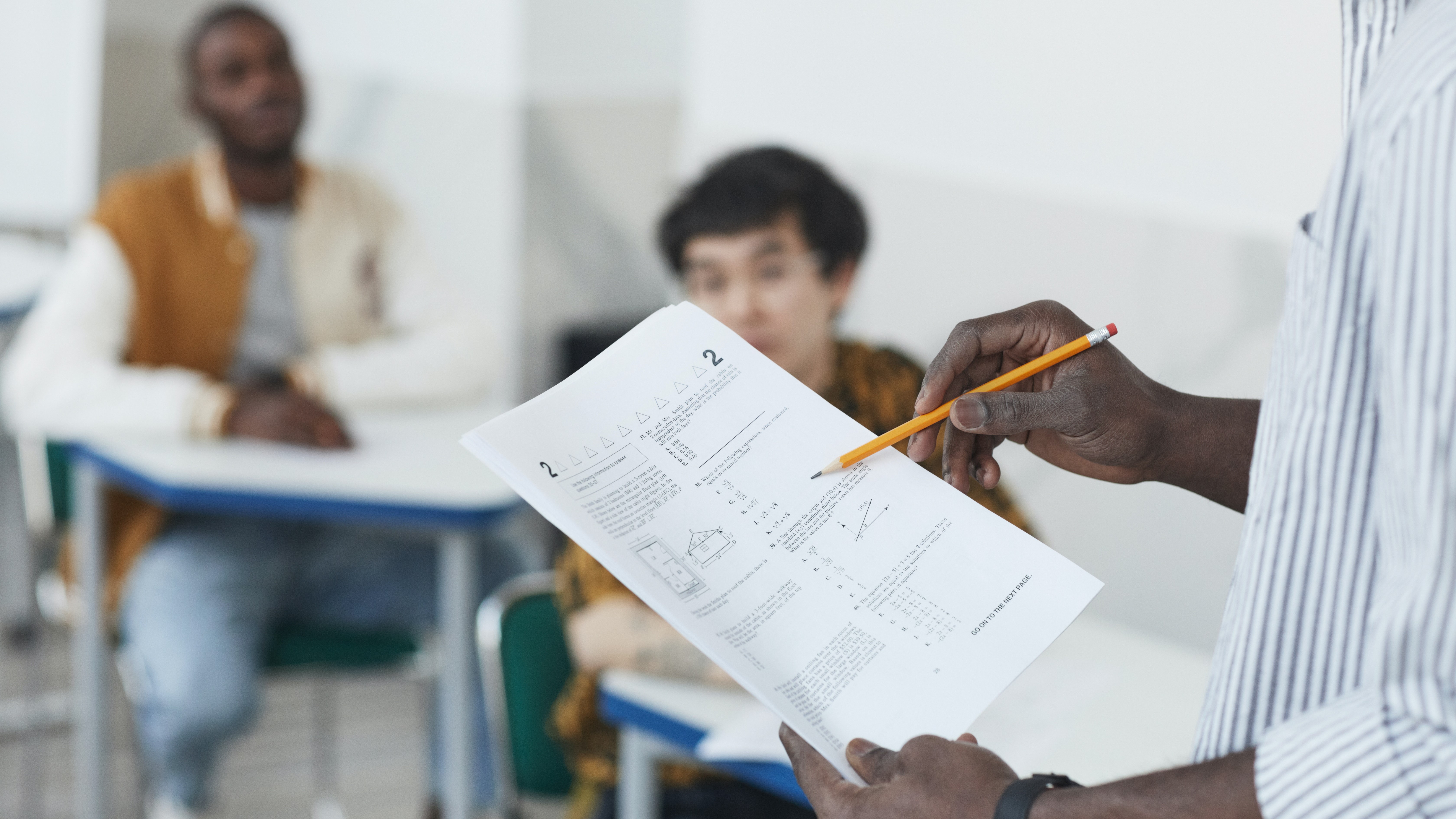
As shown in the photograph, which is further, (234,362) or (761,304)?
(234,362)

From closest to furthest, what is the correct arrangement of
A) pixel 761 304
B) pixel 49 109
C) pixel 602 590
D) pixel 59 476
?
pixel 602 590 → pixel 761 304 → pixel 59 476 → pixel 49 109

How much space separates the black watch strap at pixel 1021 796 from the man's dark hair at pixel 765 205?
1.22 metres

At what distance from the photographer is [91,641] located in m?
2.25

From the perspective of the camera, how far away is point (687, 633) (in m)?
0.67

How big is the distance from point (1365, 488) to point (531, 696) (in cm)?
123

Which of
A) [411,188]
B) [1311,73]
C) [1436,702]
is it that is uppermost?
[1311,73]

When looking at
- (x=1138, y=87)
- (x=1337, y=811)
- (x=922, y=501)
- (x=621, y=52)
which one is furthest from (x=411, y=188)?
(x=1337, y=811)

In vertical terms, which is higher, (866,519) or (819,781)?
(866,519)

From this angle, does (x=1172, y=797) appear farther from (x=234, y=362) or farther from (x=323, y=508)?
(x=234, y=362)

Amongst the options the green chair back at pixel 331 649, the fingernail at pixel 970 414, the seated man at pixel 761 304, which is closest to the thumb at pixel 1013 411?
the fingernail at pixel 970 414

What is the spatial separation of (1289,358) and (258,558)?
196cm

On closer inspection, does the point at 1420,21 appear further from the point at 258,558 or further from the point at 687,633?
the point at 258,558

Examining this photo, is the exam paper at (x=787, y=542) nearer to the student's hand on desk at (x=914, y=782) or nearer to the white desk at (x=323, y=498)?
the student's hand on desk at (x=914, y=782)

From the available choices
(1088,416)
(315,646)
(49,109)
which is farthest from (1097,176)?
(49,109)
